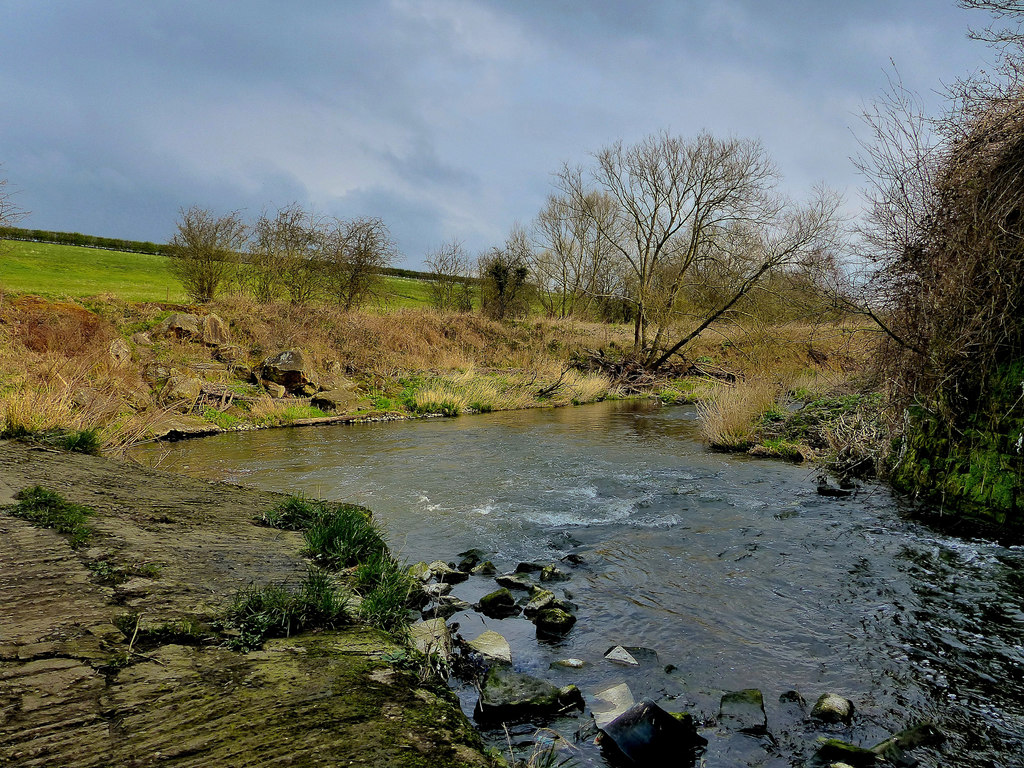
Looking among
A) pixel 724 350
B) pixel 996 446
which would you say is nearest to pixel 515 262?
pixel 724 350

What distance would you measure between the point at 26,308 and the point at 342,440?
1203 cm

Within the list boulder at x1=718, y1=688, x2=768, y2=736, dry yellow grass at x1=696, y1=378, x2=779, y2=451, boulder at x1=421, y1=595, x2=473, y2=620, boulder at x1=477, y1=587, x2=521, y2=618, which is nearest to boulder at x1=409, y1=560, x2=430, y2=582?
boulder at x1=421, y1=595, x2=473, y2=620

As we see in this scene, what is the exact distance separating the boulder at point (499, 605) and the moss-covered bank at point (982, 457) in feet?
18.9

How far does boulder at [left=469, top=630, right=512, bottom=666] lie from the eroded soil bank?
820 mm

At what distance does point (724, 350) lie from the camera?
31.0 meters

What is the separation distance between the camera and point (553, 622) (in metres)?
4.90

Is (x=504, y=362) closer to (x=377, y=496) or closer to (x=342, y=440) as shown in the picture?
(x=342, y=440)

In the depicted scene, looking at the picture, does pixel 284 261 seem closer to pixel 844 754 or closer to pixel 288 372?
pixel 288 372

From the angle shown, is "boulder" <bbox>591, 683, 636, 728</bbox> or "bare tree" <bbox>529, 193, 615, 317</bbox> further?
"bare tree" <bbox>529, 193, 615, 317</bbox>

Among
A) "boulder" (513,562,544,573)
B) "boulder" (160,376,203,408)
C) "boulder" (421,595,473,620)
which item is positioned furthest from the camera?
"boulder" (160,376,203,408)

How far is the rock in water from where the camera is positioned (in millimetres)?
3164

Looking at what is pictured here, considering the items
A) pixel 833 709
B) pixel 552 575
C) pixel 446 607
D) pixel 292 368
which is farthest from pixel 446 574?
pixel 292 368

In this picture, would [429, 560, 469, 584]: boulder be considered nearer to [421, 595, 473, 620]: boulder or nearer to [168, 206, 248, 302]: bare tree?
[421, 595, 473, 620]: boulder

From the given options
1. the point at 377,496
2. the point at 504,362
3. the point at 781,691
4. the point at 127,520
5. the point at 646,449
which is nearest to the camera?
the point at 781,691
